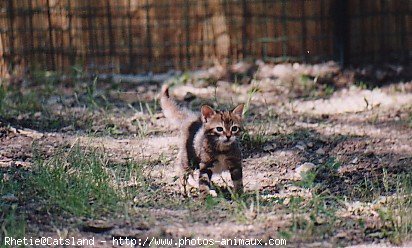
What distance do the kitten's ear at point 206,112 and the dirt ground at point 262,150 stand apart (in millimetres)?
423

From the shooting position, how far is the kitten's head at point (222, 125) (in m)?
5.77

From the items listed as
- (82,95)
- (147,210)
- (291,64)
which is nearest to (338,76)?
(291,64)

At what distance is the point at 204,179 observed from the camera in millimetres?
5867

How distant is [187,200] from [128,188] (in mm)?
413

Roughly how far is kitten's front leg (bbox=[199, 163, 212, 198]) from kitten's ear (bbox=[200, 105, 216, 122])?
31 cm

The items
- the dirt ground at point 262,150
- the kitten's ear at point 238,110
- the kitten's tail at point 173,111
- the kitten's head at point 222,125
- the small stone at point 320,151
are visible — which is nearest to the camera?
the dirt ground at point 262,150

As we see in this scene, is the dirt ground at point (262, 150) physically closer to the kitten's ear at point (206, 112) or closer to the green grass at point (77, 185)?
the green grass at point (77, 185)

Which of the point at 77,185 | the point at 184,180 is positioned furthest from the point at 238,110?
the point at 77,185

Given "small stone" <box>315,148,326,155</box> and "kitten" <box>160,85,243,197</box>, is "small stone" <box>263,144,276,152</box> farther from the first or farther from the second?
"kitten" <box>160,85,243,197</box>

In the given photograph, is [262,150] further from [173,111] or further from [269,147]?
[173,111]

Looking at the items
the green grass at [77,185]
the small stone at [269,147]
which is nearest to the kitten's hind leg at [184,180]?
the green grass at [77,185]

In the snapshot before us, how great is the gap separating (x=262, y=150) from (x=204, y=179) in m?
1.29

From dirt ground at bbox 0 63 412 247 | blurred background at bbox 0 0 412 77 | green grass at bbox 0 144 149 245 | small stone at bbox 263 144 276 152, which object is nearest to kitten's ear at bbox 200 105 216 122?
dirt ground at bbox 0 63 412 247

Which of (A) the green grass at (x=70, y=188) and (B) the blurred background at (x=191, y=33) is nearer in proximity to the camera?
(A) the green grass at (x=70, y=188)
